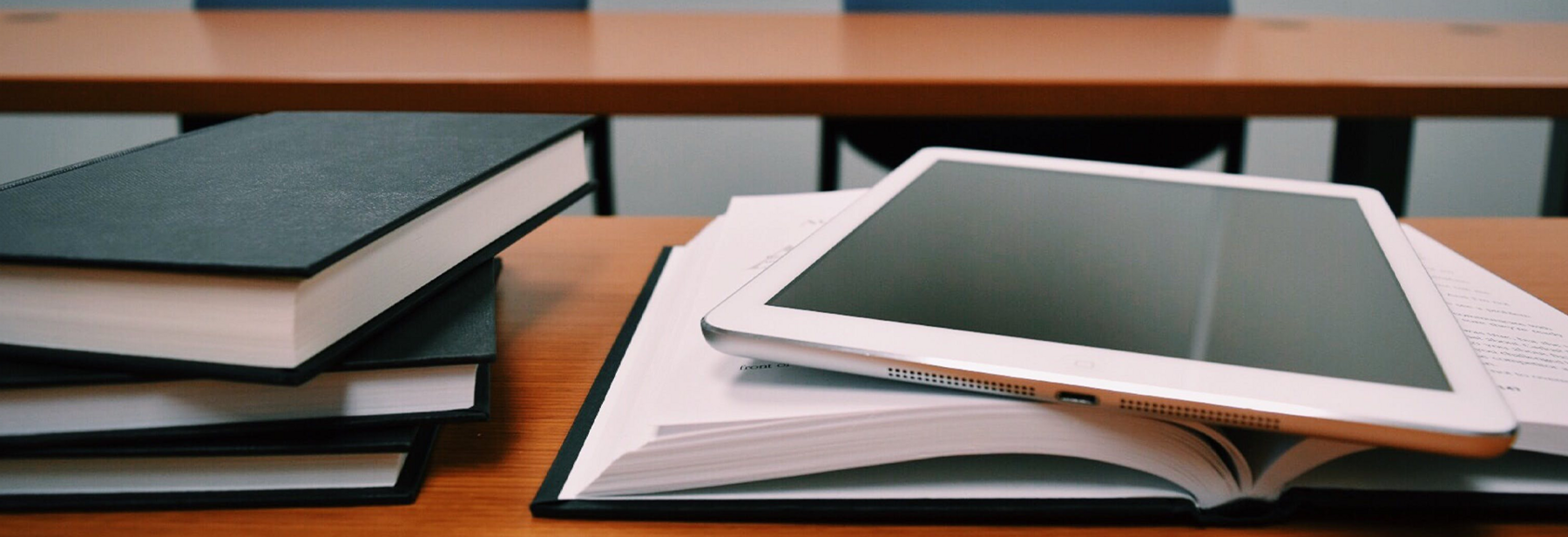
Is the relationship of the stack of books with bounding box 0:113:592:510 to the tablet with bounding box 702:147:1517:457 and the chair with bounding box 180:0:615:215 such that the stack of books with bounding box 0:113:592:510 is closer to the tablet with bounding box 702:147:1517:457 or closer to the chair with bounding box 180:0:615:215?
the tablet with bounding box 702:147:1517:457

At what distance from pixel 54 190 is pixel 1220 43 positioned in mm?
1076

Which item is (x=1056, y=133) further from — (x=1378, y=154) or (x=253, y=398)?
(x=253, y=398)

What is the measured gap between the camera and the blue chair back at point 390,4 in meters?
1.52

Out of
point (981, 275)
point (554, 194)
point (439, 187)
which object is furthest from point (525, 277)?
point (981, 275)

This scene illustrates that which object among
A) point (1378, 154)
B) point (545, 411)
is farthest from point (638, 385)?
point (1378, 154)

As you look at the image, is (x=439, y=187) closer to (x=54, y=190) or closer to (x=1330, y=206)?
(x=54, y=190)

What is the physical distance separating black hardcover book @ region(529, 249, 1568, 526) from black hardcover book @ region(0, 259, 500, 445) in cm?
5

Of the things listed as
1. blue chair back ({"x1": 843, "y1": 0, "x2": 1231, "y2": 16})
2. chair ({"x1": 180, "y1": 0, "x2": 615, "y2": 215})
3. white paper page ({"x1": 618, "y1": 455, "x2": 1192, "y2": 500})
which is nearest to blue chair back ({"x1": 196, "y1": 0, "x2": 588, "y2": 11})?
chair ({"x1": 180, "y1": 0, "x2": 615, "y2": 215})

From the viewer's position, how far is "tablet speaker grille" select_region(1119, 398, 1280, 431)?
306 mm

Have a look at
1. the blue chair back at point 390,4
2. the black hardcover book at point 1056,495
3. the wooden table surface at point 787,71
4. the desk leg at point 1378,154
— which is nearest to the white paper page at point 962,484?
the black hardcover book at point 1056,495

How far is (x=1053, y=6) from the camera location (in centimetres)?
152

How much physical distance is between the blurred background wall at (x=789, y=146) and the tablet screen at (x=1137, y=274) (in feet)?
6.70

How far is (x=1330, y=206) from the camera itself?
0.49 meters

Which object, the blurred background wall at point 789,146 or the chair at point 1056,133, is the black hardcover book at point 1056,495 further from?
the blurred background wall at point 789,146
